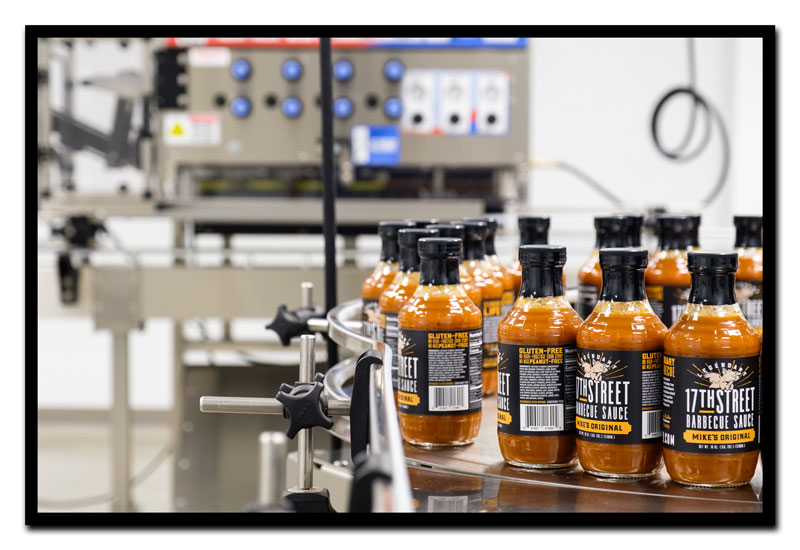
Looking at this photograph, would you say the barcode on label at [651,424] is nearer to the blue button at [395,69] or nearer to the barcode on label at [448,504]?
the barcode on label at [448,504]

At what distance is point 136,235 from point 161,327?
51 centimetres

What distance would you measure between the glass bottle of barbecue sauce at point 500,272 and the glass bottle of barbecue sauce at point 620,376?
37 cm

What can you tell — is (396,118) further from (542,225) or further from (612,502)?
(612,502)

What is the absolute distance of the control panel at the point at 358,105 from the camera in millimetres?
2883

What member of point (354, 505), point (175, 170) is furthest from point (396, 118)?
point (354, 505)

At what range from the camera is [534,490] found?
0.93 m

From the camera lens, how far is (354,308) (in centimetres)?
149

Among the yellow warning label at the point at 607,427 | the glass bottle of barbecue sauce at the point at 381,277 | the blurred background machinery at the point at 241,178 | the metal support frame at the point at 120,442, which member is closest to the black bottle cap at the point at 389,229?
the glass bottle of barbecue sauce at the point at 381,277

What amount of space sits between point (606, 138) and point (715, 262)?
14.2 ft

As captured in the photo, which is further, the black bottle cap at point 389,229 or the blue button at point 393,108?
the blue button at point 393,108

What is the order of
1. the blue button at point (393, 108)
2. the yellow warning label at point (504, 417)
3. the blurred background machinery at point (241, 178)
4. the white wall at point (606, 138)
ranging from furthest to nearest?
the white wall at point (606, 138) → the blue button at point (393, 108) → the blurred background machinery at point (241, 178) → the yellow warning label at point (504, 417)

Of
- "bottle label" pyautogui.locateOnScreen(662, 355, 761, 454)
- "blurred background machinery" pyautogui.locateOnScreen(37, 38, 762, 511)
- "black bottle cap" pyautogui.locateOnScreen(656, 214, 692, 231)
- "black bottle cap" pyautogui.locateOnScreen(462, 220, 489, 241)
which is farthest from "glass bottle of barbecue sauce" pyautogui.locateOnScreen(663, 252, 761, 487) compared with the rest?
"blurred background machinery" pyautogui.locateOnScreen(37, 38, 762, 511)

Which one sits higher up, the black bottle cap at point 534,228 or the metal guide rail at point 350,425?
the black bottle cap at point 534,228

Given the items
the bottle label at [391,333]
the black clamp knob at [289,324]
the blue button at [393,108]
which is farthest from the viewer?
the blue button at [393,108]
